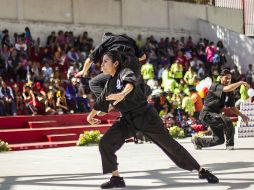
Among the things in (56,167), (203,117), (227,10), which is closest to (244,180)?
(56,167)

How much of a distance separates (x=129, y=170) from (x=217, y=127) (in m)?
3.49

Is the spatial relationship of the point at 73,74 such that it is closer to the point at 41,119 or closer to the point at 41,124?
the point at 41,119

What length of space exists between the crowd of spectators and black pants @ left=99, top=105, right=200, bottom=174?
9176mm

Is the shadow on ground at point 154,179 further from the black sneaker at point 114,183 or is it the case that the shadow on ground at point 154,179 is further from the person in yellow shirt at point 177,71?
the person in yellow shirt at point 177,71

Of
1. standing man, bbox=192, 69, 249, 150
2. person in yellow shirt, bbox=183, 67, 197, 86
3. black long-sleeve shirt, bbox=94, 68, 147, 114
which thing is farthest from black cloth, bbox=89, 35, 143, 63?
person in yellow shirt, bbox=183, 67, 197, 86

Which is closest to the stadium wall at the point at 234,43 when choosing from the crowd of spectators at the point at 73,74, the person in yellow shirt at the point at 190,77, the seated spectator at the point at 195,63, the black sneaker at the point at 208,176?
the crowd of spectators at the point at 73,74

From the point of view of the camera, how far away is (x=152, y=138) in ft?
23.4

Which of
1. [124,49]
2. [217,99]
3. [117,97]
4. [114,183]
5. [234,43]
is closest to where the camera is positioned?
[117,97]

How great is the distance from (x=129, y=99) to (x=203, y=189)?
1341mm

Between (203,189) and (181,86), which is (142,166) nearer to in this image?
(203,189)

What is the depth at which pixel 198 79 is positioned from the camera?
948 inches

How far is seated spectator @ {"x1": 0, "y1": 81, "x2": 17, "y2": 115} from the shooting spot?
17875 mm

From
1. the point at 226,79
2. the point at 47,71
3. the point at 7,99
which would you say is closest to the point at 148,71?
the point at 47,71

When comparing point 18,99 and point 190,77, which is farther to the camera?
point 190,77
